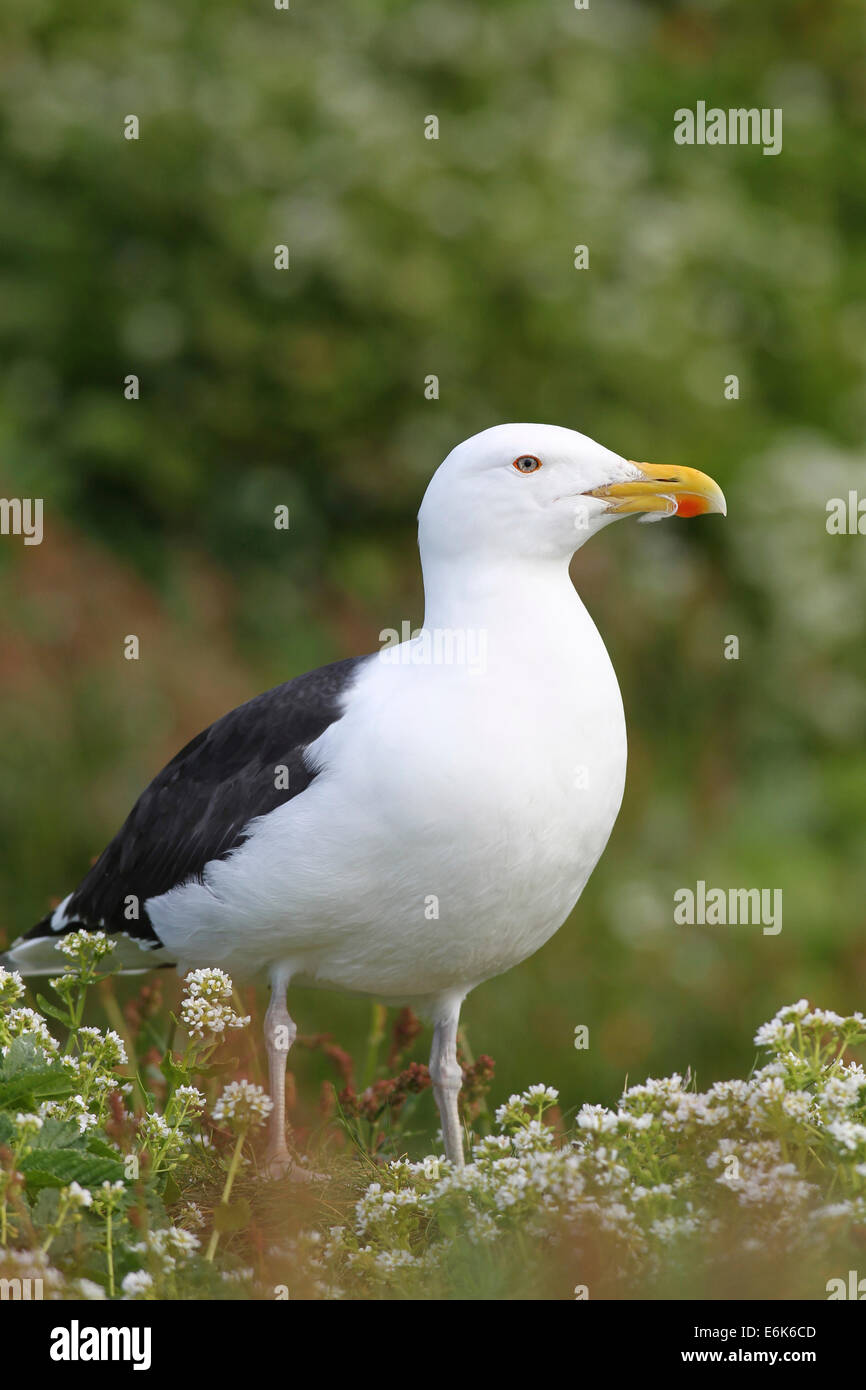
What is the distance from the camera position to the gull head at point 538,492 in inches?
180

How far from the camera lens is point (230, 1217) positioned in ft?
12.8

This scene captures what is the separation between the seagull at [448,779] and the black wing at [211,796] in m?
0.01

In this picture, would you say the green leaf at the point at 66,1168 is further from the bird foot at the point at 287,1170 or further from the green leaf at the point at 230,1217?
the bird foot at the point at 287,1170

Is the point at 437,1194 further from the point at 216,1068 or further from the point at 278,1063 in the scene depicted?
the point at 278,1063

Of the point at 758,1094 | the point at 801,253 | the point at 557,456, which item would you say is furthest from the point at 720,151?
the point at 758,1094

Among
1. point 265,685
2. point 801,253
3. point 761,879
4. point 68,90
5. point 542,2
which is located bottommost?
point 761,879

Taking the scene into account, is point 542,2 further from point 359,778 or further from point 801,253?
point 359,778

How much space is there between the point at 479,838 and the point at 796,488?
6584mm

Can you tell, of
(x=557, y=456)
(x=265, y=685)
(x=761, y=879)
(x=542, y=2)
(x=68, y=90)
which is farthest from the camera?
(x=542, y=2)

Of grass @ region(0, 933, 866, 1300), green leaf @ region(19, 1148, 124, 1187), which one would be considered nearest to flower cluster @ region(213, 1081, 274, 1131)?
grass @ region(0, 933, 866, 1300)

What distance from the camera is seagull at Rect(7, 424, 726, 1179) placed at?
4348 millimetres

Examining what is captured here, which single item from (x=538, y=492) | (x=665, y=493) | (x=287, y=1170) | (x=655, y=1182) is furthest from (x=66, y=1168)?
(x=665, y=493)

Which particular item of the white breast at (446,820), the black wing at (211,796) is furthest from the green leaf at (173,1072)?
the black wing at (211,796)

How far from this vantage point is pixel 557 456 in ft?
15.0
